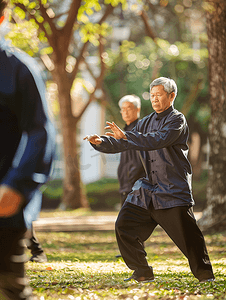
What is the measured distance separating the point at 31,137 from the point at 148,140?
2520 mm

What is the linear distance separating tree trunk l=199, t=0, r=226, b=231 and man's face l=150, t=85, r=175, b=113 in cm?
536

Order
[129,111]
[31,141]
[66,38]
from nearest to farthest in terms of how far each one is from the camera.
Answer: [31,141] → [129,111] → [66,38]

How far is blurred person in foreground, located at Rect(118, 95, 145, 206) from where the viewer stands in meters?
7.13

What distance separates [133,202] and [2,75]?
3.02 meters

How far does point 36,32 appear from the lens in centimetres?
1558

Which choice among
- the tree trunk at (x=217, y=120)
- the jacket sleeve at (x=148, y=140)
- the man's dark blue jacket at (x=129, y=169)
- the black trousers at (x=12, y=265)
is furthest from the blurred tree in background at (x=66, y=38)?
the black trousers at (x=12, y=265)

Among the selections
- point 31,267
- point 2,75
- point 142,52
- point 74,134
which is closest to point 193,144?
point 142,52

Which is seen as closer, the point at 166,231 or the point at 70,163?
the point at 166,231

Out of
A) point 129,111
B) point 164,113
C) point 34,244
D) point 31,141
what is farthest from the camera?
point 129,111

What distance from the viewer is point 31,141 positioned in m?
2.18

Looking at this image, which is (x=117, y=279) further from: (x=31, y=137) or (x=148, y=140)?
(x=31, y=137)

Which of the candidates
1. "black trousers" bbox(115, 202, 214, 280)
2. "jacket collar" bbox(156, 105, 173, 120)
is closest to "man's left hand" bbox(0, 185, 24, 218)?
"black trousers" bbox(115, 202, 214, 280)

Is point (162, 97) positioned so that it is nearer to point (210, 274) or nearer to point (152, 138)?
point (152, 138)

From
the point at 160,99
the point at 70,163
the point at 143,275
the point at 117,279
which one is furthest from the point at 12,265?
the point at 70,163
